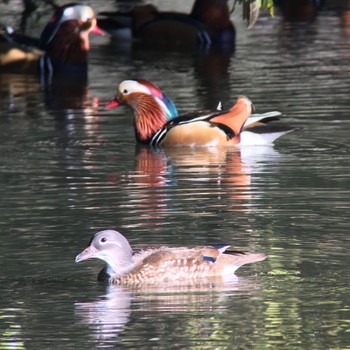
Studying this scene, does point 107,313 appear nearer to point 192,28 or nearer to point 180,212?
point 180,212

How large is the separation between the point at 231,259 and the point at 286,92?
1046cm

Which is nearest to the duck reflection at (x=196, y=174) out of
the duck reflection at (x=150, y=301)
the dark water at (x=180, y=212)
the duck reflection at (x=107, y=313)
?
the dark water at (x=180, y=212)

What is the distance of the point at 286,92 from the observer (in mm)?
21797

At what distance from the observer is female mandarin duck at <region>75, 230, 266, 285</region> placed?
11.5m

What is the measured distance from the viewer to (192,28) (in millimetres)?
28281

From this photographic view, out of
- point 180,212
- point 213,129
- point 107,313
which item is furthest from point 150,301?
point 213,129

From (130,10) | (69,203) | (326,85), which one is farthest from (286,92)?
(130,10)

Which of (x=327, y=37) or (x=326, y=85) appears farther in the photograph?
(x=327, y=37)

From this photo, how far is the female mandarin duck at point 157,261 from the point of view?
37.6ft

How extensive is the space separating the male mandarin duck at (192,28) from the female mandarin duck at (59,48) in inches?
129

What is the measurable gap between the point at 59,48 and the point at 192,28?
370 cm

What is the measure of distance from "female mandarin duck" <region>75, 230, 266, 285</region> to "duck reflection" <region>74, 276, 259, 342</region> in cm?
6

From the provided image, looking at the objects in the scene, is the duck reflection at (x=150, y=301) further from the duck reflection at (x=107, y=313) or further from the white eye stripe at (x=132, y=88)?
the white eye stripe at (x=132, y=88)

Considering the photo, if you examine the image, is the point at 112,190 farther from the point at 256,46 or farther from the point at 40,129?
the point at 256,46
